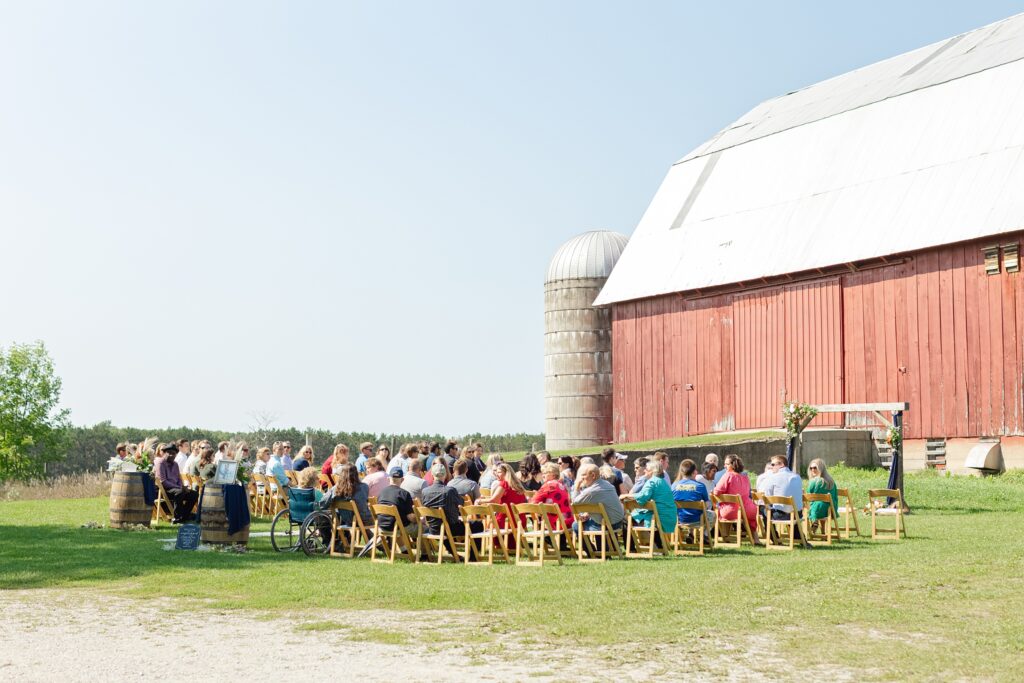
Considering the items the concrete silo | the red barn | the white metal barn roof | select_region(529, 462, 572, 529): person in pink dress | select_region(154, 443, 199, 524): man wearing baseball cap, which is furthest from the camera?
the concrete silo

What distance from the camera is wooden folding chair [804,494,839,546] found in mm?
15078

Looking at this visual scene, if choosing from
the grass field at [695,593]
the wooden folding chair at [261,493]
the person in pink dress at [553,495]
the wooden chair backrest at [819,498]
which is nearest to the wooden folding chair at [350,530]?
the grass field at [695,593]

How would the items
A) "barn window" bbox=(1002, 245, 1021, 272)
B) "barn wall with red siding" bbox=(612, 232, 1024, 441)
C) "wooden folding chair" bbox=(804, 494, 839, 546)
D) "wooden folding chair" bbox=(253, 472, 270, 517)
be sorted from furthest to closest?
"barn wall with red siding" bbox=(612, 232, 1024, 441) < "barn window" bbox=(1002, 245, 1021, 272) < "wooden folding chair" bbox=(253, 472, 270, 517) < "wooden folding chair" bbox=(804, 494, 839, 546)

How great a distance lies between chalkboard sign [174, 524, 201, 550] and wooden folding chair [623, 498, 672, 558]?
5261 mm

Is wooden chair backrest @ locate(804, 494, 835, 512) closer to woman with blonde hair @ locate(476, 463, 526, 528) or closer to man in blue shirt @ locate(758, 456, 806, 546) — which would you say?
man in blue shirt @ locate(758, 456, 806, 546)

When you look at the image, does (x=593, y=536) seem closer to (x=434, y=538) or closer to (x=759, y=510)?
(x=434, y=538)

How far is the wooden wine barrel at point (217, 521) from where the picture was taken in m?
14.3

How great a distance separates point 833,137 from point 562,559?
21.3 metres

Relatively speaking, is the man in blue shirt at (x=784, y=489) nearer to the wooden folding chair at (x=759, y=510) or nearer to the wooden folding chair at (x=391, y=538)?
the wooden folding chair at (x=759, y=510)

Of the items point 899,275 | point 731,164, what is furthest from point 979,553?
point 731,164

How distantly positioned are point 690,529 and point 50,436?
136ft

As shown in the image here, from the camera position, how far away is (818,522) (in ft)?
52.1

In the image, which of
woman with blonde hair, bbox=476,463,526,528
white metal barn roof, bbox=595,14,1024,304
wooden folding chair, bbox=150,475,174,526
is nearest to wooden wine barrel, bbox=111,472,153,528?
wooden folding chair, bbox=150,475,174,526

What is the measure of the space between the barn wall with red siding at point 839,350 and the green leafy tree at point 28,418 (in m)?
26.7
